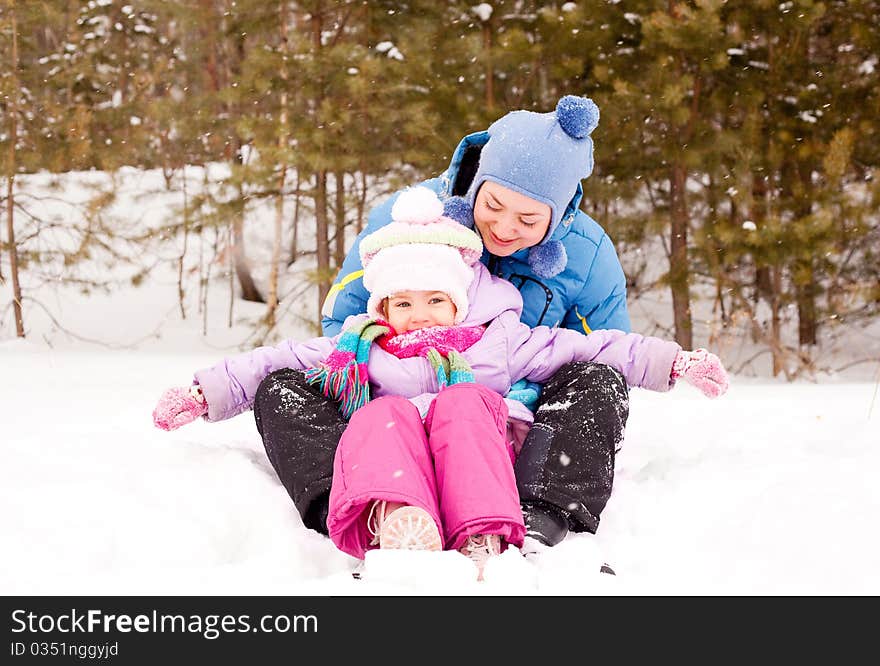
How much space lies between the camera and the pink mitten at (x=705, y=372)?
2348 mm

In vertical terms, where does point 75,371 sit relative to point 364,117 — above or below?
below

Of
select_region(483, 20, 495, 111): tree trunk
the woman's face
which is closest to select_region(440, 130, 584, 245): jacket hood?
the woman's face

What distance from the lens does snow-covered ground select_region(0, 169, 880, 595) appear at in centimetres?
164

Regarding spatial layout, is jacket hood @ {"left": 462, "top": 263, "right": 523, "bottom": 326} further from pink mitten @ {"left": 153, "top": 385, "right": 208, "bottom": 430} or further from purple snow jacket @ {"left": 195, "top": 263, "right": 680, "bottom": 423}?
pink mitten @ {"left": 153, "top": 385, "right": 208, "bottom": 430}

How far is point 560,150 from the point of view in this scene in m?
2.62

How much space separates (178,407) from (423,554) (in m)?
1.02

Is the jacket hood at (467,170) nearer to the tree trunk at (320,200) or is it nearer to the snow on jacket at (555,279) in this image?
the snow on jacket at (555,279)

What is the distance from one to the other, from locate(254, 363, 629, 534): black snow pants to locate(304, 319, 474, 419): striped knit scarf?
0.03m

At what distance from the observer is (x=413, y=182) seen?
300 inches

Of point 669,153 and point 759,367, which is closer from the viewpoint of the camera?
point 669,153
